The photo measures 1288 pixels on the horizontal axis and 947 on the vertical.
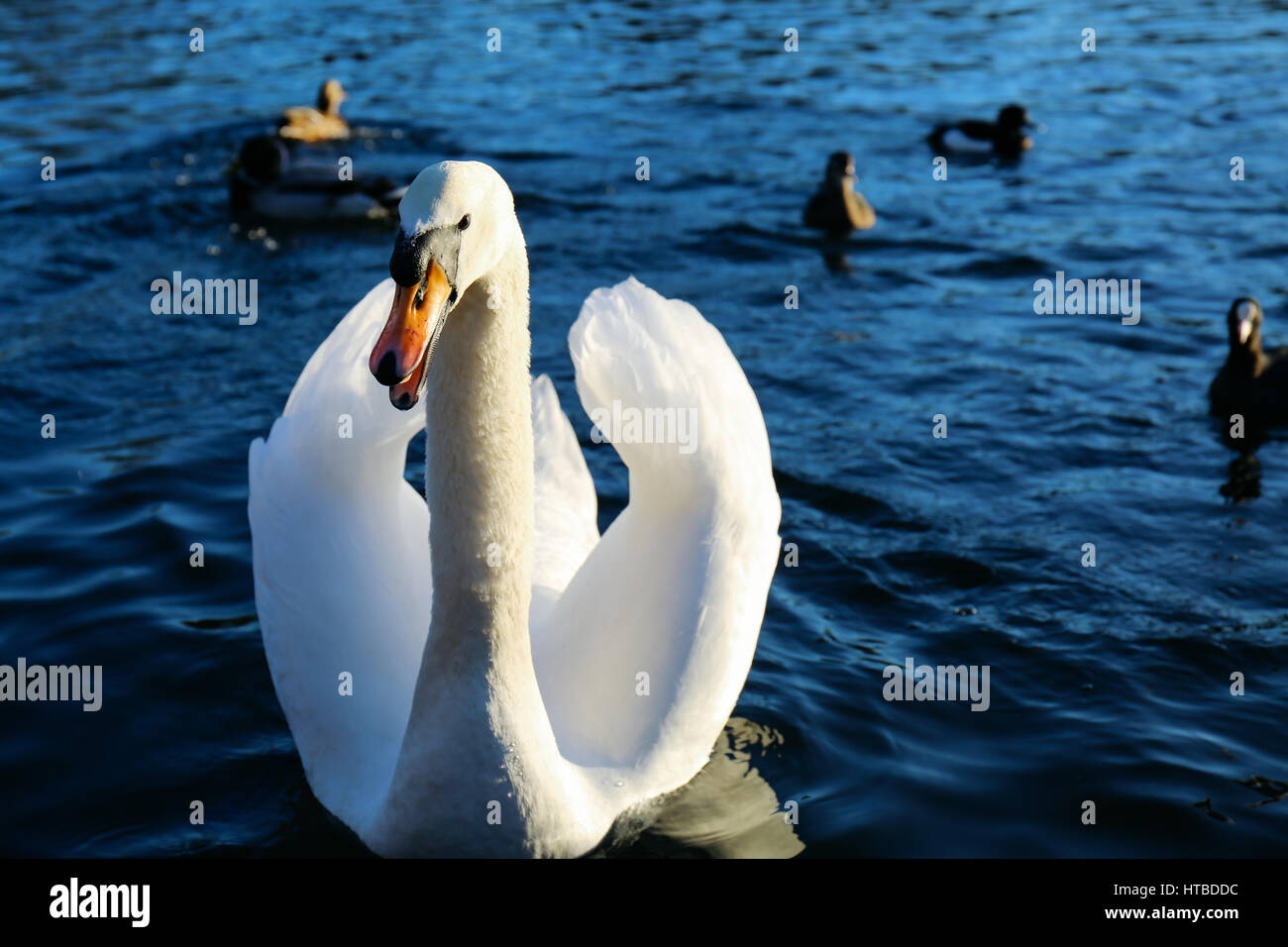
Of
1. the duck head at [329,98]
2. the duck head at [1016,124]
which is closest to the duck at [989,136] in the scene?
the duck head at [1016,124]

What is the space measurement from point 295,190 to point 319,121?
266 cm

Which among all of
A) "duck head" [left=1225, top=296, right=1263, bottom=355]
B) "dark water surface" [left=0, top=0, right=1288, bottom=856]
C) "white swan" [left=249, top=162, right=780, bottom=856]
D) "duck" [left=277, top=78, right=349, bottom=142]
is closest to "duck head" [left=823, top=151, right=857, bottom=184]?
"dark water surface" [left=0, top=0, right=1288, bottom=856]

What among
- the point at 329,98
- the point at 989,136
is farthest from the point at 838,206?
the point at 329,98

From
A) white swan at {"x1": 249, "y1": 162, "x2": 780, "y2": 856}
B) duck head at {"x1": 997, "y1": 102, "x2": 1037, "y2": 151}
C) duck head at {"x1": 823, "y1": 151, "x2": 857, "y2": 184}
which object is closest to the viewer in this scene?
white swan at {"x1": 249, "y1": 162, "x2": 780, "y2": 856}

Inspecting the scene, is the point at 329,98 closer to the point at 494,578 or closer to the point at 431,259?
the point at 494,578

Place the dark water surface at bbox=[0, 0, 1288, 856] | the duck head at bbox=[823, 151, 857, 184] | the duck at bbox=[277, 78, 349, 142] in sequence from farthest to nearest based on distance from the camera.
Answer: the duck at bbox=[277, 78, 349, 142] < the duck head at bbox=[823, 151, 857, 184] < the dark water surface at bbox=[0, 0, 1288, 856]

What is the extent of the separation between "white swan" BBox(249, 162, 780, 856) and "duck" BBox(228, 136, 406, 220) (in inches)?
348

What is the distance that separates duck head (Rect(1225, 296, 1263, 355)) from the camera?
986 cm

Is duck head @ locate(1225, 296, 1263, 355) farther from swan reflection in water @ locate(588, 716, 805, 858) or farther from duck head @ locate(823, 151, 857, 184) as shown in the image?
swan reflection in water @ locate(588, 716, 805, 858)

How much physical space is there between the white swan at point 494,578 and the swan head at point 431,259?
13 millimetres

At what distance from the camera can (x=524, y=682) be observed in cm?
464

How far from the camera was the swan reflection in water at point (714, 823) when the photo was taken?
528cm

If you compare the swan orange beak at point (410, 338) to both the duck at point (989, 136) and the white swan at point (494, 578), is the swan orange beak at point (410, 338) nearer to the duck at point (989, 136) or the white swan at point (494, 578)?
the white swan at point (494, 578)

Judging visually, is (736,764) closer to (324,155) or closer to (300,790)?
(300,790)
